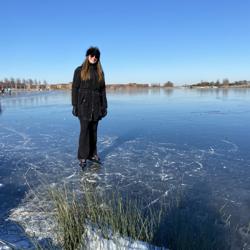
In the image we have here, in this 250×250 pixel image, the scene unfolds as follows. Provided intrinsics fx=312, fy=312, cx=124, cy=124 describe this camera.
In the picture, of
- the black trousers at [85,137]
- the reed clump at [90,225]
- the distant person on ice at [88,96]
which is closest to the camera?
the reed clump at [90,225]

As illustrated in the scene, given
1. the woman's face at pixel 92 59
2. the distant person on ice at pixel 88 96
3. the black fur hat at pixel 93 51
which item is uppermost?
the black fur hat at pixel 93 51

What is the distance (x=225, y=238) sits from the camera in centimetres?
254

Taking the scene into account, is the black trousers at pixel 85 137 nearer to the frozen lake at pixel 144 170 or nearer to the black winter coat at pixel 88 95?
the black winter coat at pixel 88 95

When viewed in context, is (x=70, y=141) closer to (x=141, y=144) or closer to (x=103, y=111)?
(x=141, y=144)

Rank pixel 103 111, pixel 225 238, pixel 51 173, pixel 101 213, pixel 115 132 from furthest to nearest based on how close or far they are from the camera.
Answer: pixel 115 132 → pixel 103 111 → pixel 51 173 → pixel 225 238 → pixel 101 213

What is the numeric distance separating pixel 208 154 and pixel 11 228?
3813mm

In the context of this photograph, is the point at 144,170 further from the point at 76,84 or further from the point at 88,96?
the point at 76,84

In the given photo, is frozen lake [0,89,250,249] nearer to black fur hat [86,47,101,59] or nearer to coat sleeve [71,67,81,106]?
coat sleeve [71,67,81,106]

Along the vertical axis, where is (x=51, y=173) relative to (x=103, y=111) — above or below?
below

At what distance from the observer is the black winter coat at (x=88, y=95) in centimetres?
455

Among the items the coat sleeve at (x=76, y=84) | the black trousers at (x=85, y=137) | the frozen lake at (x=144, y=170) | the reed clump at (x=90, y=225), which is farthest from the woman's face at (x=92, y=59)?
the reed clump at (x=90, y=225)

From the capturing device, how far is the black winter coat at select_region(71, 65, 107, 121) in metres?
4.55

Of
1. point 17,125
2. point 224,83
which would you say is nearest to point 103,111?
point 17,125

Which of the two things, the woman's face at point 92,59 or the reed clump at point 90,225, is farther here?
the woman's face at point 92,59
